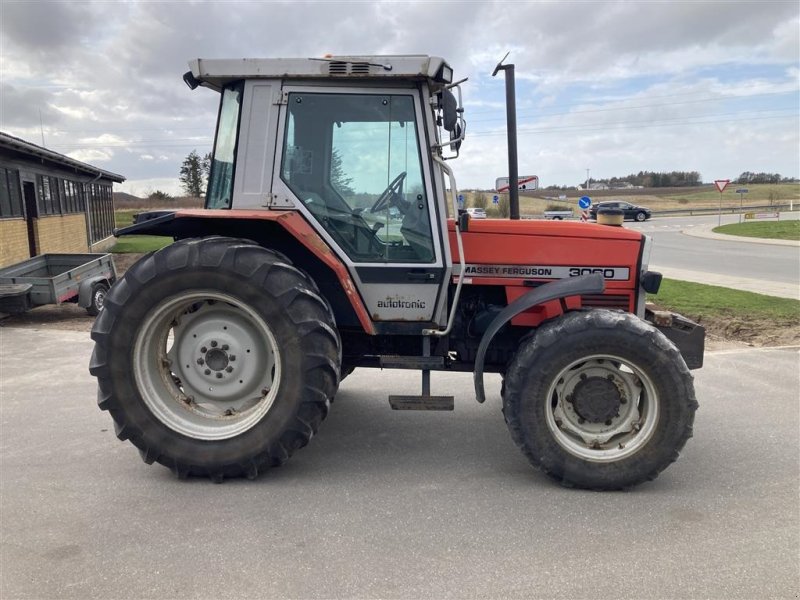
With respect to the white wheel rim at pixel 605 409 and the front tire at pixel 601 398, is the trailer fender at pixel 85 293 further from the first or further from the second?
the white wheel rim at pixel 605 409

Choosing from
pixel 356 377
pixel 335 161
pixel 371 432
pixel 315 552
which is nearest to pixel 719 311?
pixel 356 377

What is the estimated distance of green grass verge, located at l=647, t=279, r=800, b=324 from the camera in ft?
31.1

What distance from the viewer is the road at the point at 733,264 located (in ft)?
43.2

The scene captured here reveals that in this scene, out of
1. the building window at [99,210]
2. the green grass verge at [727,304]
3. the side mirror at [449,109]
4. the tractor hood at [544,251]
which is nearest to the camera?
the side mirror at [449,109]

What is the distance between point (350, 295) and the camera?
420cm

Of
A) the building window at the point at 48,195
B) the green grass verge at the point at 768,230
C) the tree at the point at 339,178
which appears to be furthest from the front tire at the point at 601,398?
the green grass verge at the point at 768,230

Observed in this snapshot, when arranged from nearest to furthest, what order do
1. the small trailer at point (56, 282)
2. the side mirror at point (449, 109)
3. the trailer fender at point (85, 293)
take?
the side mirror at point (449, 109)
the small trailer at point (56, 282)
the trailer fender at point (85, 293)

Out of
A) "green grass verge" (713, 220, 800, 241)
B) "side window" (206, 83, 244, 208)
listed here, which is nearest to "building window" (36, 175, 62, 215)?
"side window" (206, 83, 244, 208)

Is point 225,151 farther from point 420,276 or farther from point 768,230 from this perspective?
point 768,230

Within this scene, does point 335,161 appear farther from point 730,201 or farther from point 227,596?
point 730,201

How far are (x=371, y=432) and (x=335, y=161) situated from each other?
214 centimetres

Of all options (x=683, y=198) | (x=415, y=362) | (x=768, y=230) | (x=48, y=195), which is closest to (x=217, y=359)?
(x=415, y=362)

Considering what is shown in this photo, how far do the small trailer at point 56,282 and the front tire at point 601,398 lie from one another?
28.9 feet

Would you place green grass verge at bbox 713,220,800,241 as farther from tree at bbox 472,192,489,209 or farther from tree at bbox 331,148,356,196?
tree at bbox 331,148,356,196
